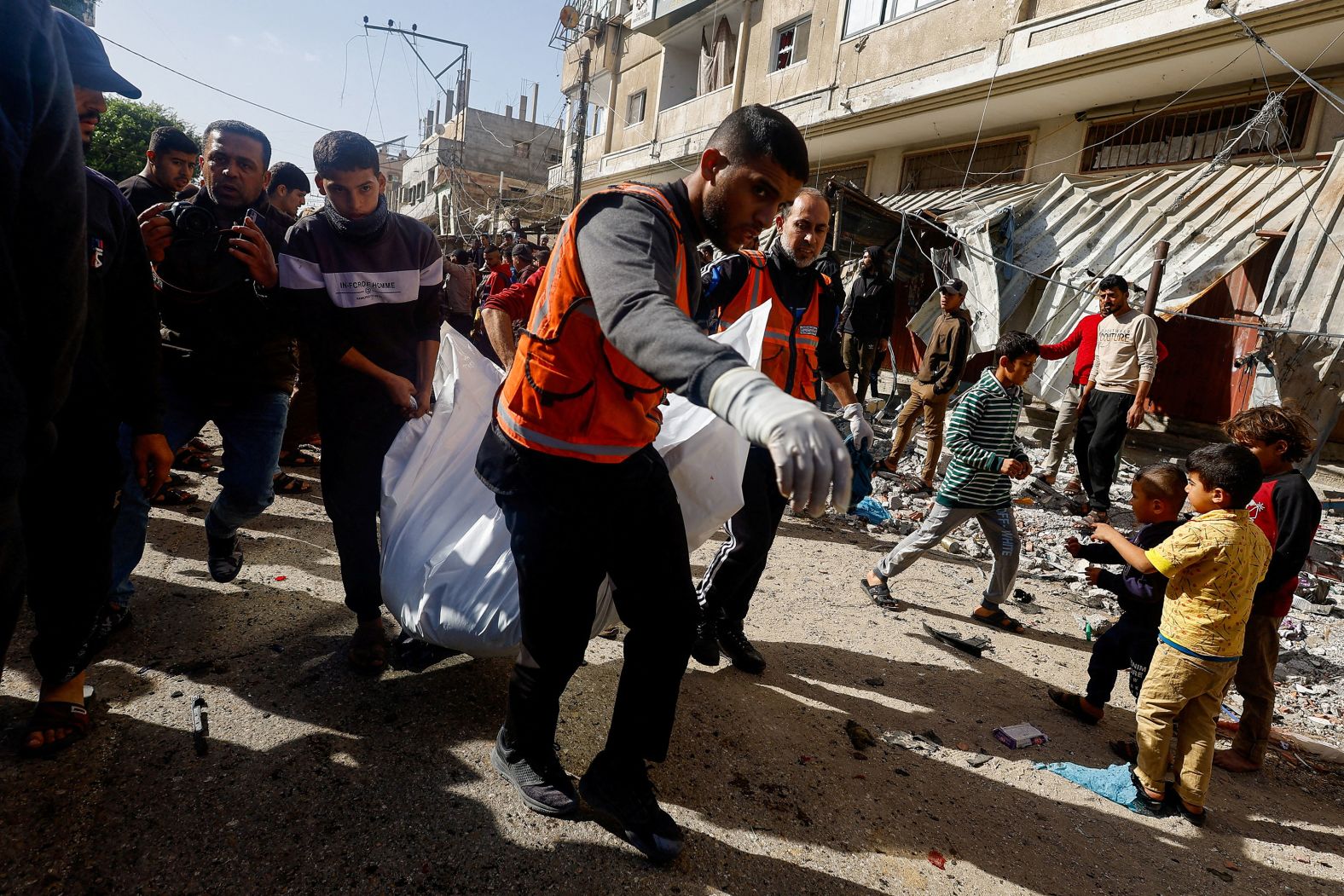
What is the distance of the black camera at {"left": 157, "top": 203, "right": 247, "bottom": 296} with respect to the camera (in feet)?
A: 8.16

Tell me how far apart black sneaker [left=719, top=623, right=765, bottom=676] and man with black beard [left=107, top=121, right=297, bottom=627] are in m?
1.97

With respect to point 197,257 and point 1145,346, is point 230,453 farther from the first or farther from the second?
point 1145,346

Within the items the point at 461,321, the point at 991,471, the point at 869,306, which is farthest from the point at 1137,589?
the point at 869,306

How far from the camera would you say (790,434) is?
1017 mm

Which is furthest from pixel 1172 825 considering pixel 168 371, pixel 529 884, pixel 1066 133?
pixel 1066 133

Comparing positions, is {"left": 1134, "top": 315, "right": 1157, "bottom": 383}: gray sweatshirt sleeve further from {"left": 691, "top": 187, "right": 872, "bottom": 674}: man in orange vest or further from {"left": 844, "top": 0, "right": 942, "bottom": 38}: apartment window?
{"left": 844, "top": 0, "right": 942, "bottom": 38}: apartment window

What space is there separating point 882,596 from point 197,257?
355cm

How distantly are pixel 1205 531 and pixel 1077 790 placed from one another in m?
0.99

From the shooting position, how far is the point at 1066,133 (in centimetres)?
984

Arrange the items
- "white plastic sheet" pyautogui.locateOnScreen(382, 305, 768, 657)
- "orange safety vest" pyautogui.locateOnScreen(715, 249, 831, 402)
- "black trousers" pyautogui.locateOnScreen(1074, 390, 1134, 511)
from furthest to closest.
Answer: "black trousers" pyautogui.locateOnScreen(1074, 390, 1134, 511), "orange safety vest" pyautogui.locateOnScreen(715, 249, 831, 402), "white plastic sheet" pyautogui.locateOnScreen(382, 305, 768, 657)

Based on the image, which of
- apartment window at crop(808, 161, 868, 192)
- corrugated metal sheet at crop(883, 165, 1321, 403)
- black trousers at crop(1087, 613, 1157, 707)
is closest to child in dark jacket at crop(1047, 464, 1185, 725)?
→ black trousers at crop(1087, 613, 1157, 707)

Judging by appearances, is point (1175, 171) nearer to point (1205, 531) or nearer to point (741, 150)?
point (1205, 531)

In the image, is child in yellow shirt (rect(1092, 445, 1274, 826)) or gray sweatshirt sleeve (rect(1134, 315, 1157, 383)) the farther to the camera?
gray sweatshirt sleeve (rect(1134, 315, 1157, 383))

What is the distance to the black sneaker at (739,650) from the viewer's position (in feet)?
9.84
